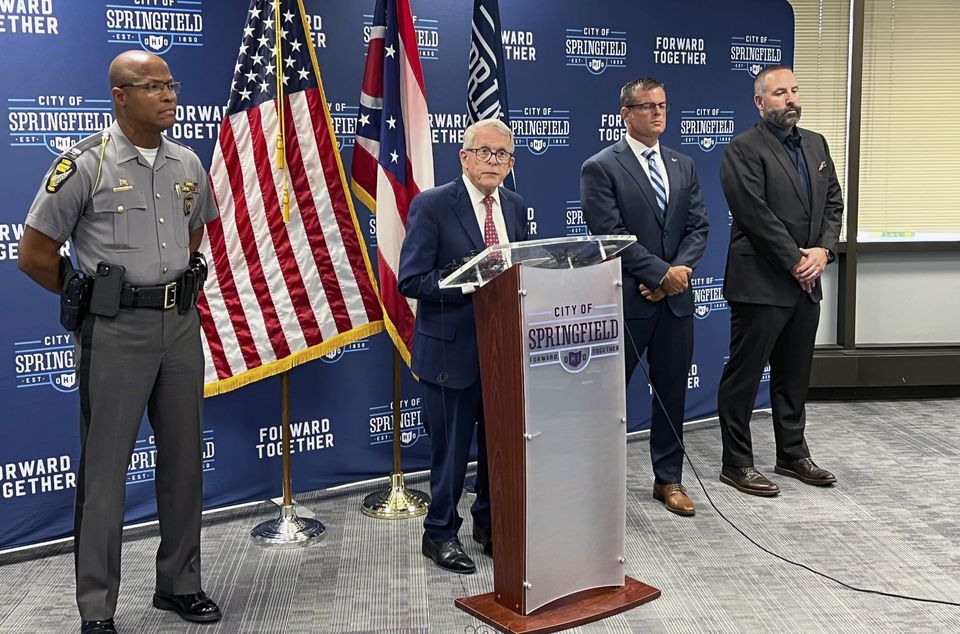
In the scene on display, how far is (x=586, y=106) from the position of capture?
16.8 feet

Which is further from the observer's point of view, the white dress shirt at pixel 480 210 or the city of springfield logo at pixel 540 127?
the city of springfield logo at pixel 540 127

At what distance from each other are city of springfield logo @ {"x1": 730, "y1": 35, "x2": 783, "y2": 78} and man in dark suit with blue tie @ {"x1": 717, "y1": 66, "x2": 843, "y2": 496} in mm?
1143

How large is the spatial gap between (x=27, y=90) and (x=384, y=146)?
4.25 ft

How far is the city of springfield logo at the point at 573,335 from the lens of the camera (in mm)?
2945

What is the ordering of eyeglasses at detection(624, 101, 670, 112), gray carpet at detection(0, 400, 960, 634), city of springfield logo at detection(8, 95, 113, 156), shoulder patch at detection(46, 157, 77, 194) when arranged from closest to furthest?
shoulder patch at detection(46, 157, 77, 194) < gray carpet at detection(0, 400, 960, 634) < city of springfield logo at detection(8, 95, 113, 156) < eyeglasses at detection(624, 101, 670, 112)

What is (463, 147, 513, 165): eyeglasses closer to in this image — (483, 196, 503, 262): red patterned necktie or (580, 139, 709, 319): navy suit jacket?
(483, 196, 503, 262): red patterned necktie

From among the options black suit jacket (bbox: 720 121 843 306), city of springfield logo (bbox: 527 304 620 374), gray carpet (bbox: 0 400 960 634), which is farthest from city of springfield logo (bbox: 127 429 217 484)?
black suit jacket (bbox: 720 121 843 306)

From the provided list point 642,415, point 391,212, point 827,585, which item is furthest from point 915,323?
point 391,212

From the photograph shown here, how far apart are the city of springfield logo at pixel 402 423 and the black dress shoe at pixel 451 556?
1.04m

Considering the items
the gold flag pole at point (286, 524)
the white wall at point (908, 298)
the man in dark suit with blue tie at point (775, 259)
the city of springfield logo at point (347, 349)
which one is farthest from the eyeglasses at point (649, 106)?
the white wall at point (908, 298)

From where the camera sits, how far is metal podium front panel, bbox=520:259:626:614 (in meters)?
2.96

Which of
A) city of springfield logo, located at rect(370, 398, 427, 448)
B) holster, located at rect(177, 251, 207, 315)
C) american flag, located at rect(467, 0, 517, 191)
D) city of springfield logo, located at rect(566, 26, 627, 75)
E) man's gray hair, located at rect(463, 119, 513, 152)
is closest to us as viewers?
holster, located at rect(177, 251, 207, 315)

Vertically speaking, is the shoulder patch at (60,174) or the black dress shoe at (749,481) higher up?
the shoulder patch at (60,174)

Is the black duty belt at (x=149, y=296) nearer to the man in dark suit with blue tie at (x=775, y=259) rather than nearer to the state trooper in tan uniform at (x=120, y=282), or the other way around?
the state trooper in tan uniform at (x=120, y=282)
